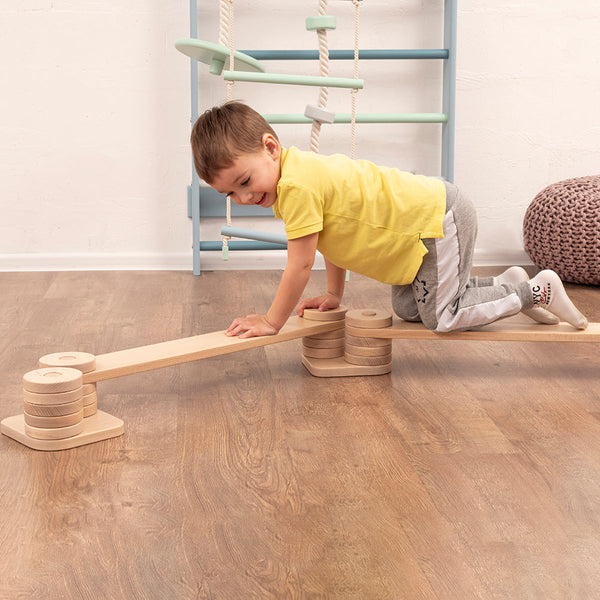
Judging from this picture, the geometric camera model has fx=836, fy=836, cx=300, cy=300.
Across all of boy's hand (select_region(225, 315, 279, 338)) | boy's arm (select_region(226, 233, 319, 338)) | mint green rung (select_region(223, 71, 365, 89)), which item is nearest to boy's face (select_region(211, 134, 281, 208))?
boy's arm (select_region(226, 233, 319, 338))

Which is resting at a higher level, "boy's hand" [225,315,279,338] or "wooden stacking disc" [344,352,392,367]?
"boy's hand" [225,315,279,338]

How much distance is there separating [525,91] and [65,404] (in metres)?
2.24

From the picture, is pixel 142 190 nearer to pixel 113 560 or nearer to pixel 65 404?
pixel 65 404

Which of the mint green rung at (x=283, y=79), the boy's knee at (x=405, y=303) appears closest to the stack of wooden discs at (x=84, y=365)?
the boy's knee at (x=405, y=303)

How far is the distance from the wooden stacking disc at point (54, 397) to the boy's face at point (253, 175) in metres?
0.44

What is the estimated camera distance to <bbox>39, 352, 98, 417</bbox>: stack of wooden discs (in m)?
1.36

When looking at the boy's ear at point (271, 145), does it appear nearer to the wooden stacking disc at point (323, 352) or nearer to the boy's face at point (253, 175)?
the boy's face at point (253, 175)

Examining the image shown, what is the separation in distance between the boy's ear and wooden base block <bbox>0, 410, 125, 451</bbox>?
1.77 feet

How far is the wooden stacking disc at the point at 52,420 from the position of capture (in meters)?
1.30

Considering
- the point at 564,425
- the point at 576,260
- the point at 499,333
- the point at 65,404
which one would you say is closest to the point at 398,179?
the point at 499,333

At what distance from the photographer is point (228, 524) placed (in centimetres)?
108

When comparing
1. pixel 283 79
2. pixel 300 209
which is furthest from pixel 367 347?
pixel 283 79

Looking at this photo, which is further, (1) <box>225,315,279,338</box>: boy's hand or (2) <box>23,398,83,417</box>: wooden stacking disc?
(1) <box>225,315,279,338</box>: boy's hand

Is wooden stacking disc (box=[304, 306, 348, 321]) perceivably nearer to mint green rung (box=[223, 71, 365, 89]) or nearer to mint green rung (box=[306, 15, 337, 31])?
mint green rung (box=[223, 71, 365, 89])
